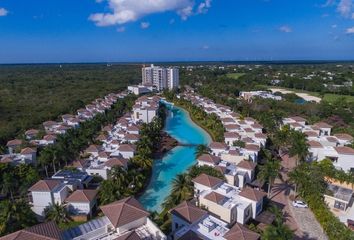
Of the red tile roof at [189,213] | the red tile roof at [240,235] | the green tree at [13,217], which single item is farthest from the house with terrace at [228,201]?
the green tree at [13,217]

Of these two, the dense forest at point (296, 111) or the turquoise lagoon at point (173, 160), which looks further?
the dense forest at point (296, 111)

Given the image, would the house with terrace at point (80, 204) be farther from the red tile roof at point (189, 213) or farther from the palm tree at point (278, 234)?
the palm tree at point (278, 234)

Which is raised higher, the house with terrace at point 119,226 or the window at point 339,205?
the house with terrace at point 119,226

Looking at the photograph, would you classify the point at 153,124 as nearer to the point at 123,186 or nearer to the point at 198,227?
the point at 123,186

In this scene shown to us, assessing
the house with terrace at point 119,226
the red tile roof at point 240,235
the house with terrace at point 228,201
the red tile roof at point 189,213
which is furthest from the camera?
the house with terrace at point 228,201

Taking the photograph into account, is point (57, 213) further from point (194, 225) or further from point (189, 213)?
point (194, 225)

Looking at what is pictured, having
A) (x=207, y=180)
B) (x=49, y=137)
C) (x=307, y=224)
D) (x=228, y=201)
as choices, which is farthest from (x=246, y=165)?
(x=49, y=137)

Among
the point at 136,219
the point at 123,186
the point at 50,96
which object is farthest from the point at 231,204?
the point at 50,96
